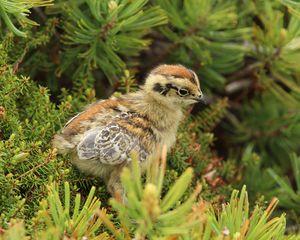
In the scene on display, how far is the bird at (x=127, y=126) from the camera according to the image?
2303 millimetres

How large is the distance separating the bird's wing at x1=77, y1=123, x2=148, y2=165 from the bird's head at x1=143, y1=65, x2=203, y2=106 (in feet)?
0.99

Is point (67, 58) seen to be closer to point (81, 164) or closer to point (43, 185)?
point (81, 164)

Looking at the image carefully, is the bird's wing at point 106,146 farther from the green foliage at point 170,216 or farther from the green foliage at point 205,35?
the green foliage at point 205,35

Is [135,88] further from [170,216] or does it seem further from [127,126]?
[170,216]

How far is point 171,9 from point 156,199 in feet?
5.04

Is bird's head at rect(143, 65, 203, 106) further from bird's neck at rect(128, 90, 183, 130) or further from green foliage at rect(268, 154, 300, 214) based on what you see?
green foliage at rect(268, 154, 300, 214)

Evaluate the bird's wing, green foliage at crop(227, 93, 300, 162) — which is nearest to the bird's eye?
the bird's wing

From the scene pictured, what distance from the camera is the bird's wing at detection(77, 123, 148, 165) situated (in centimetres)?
228

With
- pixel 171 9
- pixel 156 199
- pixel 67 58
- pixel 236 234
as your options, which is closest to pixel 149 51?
pixel 171 9

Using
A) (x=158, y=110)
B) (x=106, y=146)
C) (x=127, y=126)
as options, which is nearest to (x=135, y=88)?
(x=158, y=110)

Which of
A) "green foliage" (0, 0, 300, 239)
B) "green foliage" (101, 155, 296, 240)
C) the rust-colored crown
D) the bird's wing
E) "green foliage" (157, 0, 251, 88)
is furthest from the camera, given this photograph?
"green foliage" (157, 0, 251, 88)

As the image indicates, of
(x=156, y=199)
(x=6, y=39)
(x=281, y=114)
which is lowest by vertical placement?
(x=281, y=114)

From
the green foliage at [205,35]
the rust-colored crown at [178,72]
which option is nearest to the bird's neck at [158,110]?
the rust-colored crown at [178,72]

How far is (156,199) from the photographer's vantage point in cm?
148
